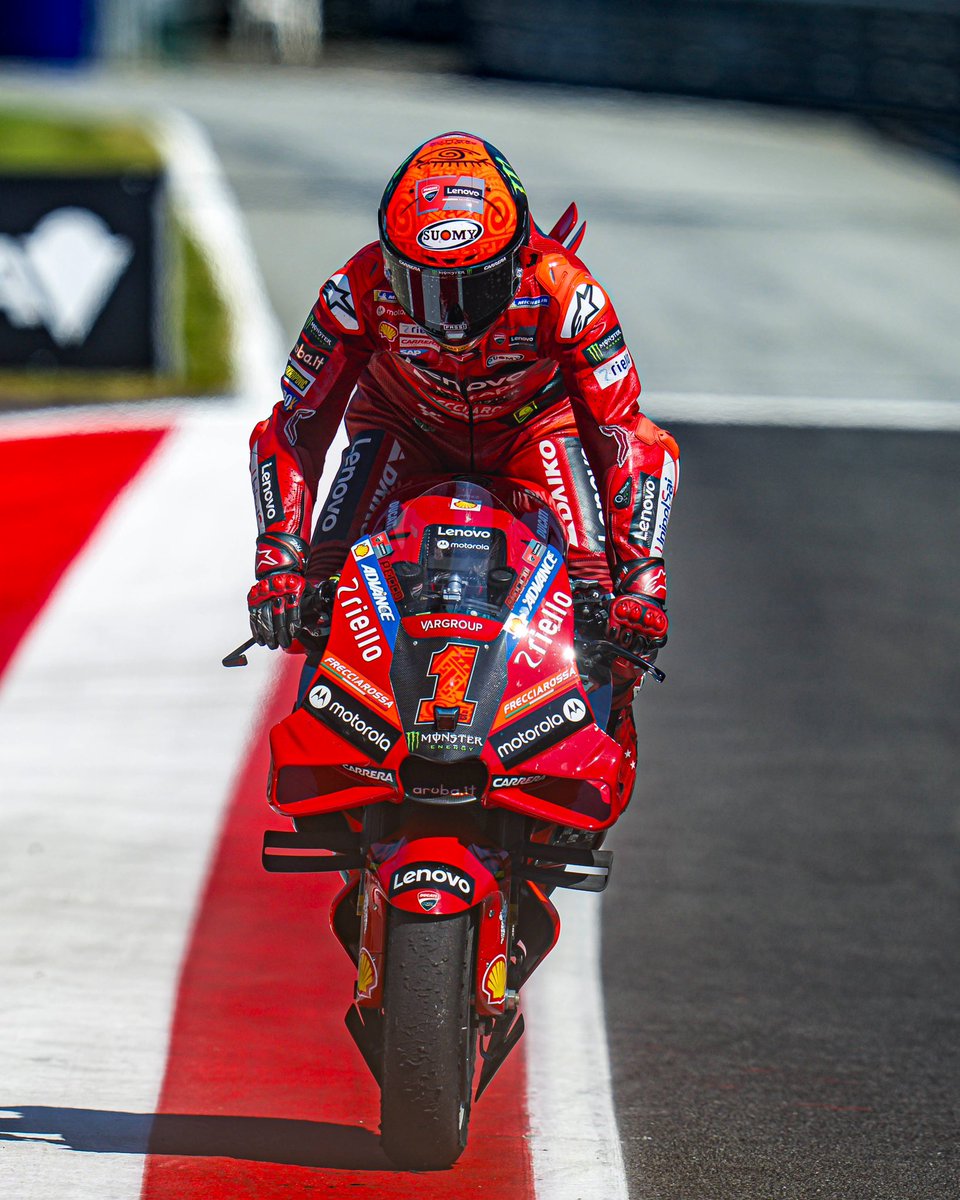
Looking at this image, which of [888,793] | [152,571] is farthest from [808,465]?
[888,793]

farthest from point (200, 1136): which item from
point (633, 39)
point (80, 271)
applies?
point (633, 39)

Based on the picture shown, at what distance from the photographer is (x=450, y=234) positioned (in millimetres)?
4617

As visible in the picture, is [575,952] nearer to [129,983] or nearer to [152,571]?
[129,983]

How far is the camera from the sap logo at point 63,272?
15273mm

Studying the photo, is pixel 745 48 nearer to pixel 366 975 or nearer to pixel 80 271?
pixel 80 271

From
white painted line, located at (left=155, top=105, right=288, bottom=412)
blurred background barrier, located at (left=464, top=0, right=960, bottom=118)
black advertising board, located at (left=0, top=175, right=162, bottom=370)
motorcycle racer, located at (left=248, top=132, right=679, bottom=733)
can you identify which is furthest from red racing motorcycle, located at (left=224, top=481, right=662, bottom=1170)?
blurred background barrier, located at (left=464, top=0, right=960, bottom=118)

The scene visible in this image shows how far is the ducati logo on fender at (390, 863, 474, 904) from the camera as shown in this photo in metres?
4.35

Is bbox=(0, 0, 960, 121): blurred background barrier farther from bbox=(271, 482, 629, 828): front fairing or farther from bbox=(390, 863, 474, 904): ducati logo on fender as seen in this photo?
bbox=(390, 863, 474, 904): ducati logo on fender

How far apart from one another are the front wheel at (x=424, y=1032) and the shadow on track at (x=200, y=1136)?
361 mm

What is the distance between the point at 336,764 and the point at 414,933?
44cm

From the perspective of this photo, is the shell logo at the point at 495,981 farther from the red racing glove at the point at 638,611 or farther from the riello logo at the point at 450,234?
the riello logo at the point at 450,234

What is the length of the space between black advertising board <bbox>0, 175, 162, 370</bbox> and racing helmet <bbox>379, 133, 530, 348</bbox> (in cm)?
1096

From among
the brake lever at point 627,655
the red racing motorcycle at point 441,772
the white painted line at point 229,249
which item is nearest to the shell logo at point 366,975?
the red racing motorcycle at point 441,772

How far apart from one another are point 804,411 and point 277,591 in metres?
12.5
